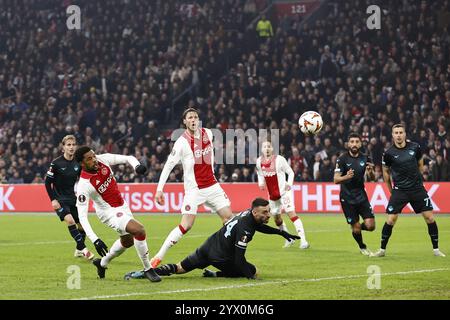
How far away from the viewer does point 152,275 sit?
1212 centimetres

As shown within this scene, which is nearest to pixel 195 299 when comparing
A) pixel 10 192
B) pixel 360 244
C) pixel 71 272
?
pixel 71 272

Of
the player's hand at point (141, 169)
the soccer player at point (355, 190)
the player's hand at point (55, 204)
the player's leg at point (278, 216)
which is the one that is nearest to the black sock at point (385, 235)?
the soccer player at point (355, 190)

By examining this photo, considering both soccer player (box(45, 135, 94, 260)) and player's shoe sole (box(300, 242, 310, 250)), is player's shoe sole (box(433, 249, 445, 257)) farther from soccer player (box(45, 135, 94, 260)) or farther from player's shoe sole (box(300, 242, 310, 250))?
soccer player (box(45, 135, 94, 260))

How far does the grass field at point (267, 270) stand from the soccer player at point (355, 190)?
531mm

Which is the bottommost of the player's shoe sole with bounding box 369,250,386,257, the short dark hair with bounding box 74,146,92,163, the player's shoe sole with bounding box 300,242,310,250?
the player's shoe sole with bounding box 300,242,310,250

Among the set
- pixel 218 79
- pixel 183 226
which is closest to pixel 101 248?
pixel 183 226

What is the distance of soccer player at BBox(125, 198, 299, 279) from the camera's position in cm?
1223

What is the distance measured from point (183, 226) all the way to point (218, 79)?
2443cm

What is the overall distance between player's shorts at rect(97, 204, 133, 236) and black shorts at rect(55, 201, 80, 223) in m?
3.98

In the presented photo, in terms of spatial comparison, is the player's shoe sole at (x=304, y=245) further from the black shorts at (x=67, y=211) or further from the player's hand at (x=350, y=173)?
the black shorts at (x=67, y=211)

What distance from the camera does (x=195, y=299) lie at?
406 inches

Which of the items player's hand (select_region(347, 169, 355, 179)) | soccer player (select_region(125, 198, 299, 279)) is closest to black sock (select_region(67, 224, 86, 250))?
soccer player (select_region(125, 198, 299, 279))

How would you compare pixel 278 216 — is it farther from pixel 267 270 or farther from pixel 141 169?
pixel 141 169

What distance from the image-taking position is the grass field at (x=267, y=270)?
428 inches
